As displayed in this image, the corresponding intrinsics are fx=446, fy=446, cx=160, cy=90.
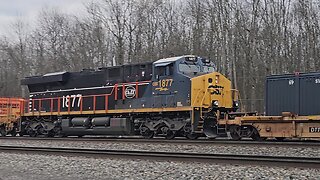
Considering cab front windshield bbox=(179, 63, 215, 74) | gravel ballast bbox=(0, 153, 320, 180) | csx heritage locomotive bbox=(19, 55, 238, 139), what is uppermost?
cab front windshield bbox=(179, 63, 215, 74)

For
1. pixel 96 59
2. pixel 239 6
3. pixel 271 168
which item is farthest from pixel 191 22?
pixel 271 168

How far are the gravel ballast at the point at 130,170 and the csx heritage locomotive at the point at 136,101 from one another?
711 centimetres

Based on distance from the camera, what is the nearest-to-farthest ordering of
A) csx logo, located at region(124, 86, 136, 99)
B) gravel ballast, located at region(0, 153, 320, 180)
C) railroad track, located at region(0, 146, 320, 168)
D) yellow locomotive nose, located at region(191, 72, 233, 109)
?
1. gravel ballast, located at region(0, 153, 320, 180)
2. railroad track, located at region(0, 146, 320, 168)
3. yellow locomotive nose, located at region(191, 72, 233, 109)
4. csx logo, located at region(124, 86, 136, 99)

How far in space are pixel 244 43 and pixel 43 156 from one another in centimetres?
2829

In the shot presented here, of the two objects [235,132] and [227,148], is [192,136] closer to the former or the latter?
[235,132]

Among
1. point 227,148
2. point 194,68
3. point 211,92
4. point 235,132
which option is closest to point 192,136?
point 235,132

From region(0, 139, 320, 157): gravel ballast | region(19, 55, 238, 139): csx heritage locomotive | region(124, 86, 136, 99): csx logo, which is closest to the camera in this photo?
region(0, 139, 320, 157): gravel ballast

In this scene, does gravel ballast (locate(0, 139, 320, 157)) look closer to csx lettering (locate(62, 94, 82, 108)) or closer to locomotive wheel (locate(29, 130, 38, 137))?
csx lettering (locate(62, 94, 82, 108))

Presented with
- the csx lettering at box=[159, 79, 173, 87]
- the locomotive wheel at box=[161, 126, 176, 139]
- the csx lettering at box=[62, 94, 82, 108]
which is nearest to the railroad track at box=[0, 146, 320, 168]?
the locomotive wheel at box=[161, 126, 176, 139]

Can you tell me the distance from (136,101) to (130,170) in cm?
1043

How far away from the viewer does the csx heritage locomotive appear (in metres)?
18.9

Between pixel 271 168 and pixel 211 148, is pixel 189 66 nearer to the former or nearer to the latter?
pixel 211 148

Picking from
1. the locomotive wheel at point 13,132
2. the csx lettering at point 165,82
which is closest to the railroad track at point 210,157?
the csx lettering at point 165,82

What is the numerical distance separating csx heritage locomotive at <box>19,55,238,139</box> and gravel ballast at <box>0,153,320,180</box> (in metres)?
7.11
